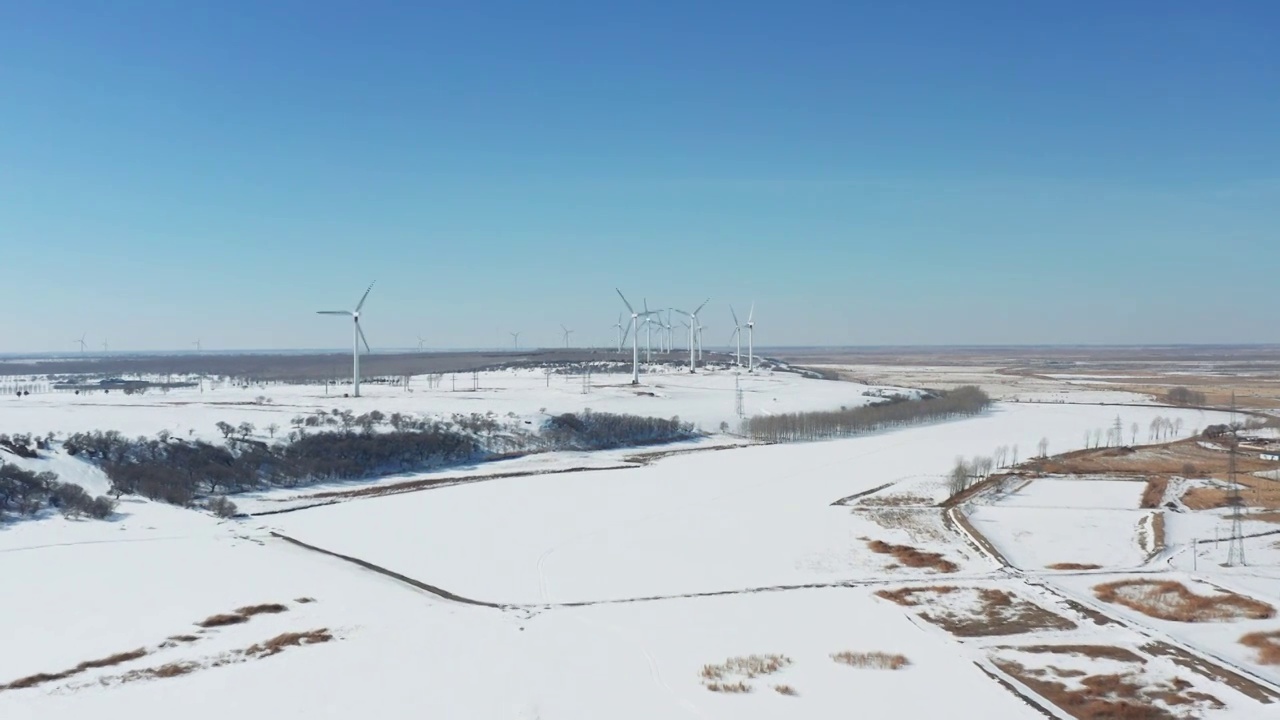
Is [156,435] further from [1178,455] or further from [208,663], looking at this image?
[1178,455]

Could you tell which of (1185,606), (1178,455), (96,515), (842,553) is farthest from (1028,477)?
(96,515)

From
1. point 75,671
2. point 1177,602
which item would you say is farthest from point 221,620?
point 1177,602

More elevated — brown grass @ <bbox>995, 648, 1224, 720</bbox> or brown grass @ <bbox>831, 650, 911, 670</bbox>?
brown grass @ <bbox>831, 650, 911, 670</bbox>

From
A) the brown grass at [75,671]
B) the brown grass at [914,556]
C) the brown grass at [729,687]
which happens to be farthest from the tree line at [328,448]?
the brown grass at [729,687]

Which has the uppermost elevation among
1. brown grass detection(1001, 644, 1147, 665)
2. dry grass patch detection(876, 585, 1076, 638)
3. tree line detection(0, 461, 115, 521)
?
tree line detection(0, 461, 115, 521)

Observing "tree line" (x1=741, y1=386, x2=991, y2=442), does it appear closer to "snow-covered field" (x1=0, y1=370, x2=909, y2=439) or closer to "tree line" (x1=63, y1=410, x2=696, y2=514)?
Answer: "snow-covered field" (x1=0, y1=370, x2=909, y2=439)

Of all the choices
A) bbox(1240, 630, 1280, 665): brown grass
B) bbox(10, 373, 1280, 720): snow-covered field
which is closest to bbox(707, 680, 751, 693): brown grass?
bbox(10, 373, 1280, 720): snow-covered field
